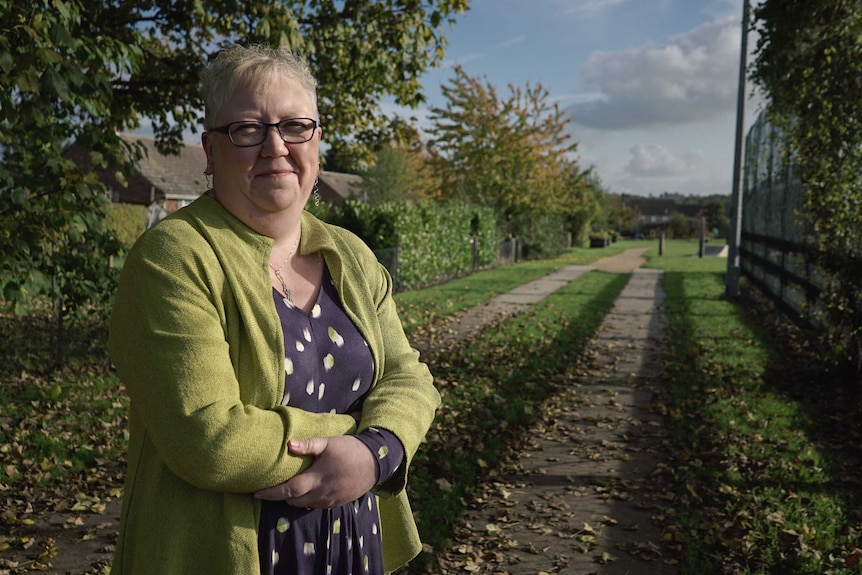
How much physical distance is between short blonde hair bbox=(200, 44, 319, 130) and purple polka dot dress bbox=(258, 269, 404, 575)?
1.65ft

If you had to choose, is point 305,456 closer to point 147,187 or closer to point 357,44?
point 357,44

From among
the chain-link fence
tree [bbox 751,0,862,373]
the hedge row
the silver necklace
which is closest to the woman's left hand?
the silver necklace

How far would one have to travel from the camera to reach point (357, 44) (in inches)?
330

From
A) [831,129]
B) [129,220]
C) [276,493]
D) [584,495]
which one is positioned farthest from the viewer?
[129,220]

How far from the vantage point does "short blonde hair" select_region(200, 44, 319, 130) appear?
1.75 metres

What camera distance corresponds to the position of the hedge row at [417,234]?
16.8m

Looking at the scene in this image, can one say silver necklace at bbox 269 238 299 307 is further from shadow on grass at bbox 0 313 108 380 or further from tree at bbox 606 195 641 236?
tree at bbox 606 195 641 236

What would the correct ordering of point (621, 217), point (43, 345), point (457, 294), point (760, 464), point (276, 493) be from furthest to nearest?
1. point (621, 217)
2. point (457, 294)
3. point (43, 345)
4. point (760, 464)
5. point (276, 493)

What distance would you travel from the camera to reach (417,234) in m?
17.8

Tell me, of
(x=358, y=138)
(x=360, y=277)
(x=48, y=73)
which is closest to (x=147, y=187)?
(x=358, y=138)

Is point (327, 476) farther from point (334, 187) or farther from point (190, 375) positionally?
point (334, 187)

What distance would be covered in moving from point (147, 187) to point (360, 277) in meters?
39.4

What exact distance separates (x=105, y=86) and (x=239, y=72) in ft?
14.4

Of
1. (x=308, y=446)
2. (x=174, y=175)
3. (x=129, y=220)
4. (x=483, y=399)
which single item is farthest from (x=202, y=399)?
(x=174, y=175)
